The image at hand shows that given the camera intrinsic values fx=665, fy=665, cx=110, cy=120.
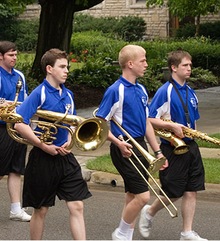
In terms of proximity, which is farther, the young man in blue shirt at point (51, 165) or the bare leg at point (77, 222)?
the young man in blue shirt at point (51, 165)

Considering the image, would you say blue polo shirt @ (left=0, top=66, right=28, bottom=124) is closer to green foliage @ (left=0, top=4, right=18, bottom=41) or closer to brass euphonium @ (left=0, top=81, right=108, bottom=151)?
brass euphonium @ (left=0, top=81, right=108, bottom=151)

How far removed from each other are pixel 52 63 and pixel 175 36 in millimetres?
28390

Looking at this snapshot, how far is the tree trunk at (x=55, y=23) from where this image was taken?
54.9 feet

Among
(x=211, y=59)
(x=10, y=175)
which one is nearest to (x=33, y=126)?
(x=10, y=175)

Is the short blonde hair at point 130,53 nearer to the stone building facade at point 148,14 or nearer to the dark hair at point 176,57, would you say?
the dark hair at point 176,57

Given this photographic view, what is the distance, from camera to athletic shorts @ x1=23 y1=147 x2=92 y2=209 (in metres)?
5.70

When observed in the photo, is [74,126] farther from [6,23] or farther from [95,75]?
[6,23]

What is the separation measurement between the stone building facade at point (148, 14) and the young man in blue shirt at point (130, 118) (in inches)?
1188

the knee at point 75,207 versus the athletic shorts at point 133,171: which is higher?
the athletic shorts at point 133,171

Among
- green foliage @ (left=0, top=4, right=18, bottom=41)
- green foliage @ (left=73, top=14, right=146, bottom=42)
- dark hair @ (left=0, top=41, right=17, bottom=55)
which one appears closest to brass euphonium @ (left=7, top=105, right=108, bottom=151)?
dark hair @ (left=0, top=41, right=17, bottom=55)

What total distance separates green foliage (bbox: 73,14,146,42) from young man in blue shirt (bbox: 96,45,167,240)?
2872cm

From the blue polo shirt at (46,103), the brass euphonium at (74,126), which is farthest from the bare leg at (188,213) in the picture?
the blue polo shirt at (46,103)

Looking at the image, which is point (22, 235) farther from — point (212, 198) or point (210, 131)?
point (210, 131)

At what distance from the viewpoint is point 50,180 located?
18.7ft
